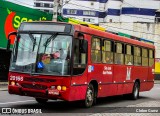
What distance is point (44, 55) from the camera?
41.0 ft

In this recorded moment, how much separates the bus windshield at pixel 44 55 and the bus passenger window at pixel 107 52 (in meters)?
2.79

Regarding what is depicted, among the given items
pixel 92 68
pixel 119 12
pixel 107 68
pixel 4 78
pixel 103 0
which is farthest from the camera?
pixel 103 0

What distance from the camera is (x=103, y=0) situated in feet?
322

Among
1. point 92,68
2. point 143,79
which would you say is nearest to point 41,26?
point 92,68

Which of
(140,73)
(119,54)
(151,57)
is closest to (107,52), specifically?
(119,54)

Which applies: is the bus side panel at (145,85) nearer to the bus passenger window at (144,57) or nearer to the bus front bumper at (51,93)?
the bus passenger window at (144,57)

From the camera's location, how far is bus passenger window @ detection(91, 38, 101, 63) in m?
14.2

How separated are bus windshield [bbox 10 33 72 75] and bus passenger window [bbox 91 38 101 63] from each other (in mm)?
1701

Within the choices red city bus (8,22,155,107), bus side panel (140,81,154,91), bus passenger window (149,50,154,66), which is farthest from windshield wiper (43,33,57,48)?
bus passenger window (149,50,154,66)

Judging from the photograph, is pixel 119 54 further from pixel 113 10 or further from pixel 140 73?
pixel 113 10

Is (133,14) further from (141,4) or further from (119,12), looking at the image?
(119,12)

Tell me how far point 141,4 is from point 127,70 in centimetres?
6303

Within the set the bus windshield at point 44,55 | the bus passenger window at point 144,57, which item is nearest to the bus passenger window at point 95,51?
the bus windshield at point 44,55

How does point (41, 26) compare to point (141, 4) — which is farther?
point (141, 4)
